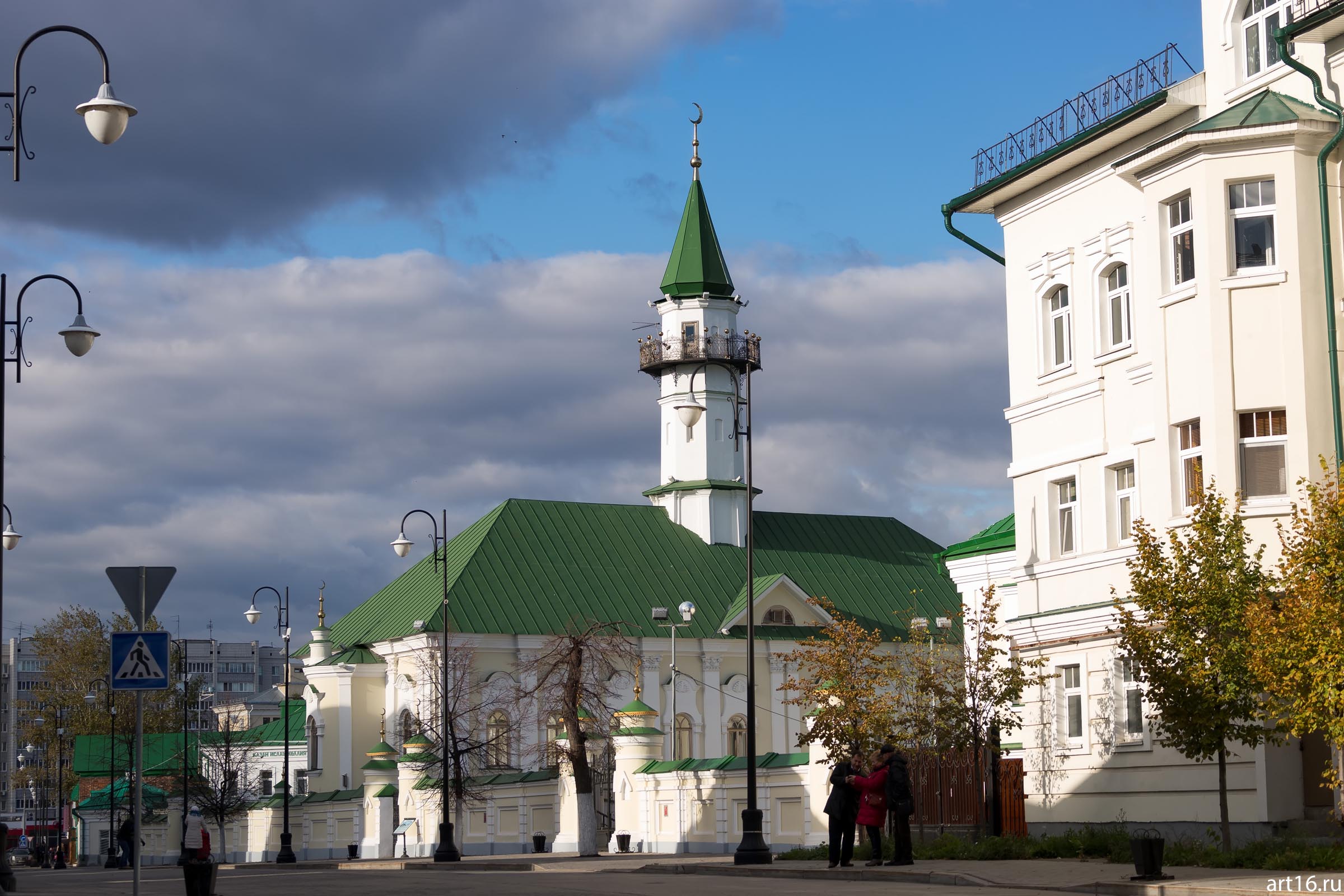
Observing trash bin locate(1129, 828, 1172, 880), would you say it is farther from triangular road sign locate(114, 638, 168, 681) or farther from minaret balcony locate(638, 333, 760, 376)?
minaret balcony locate(638, 333, 760, 376)

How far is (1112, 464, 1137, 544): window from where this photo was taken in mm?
29719

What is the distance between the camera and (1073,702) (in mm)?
30859

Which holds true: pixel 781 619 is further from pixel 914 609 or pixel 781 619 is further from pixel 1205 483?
pixel 1205 483

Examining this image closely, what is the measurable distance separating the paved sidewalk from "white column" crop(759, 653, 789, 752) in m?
40.9

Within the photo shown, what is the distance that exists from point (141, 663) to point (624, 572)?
54285mm

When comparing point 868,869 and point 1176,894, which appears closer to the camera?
point 1176,894

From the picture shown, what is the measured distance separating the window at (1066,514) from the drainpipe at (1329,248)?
6.22 m

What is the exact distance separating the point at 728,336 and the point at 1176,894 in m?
A: 59.7

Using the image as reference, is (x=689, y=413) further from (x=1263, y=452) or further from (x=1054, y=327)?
(x=1263, y=452)

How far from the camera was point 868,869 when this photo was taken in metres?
25.6

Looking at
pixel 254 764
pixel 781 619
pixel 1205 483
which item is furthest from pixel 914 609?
pixel 1205 483

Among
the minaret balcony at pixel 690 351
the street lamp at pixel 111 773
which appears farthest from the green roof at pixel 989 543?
the minaret balcony at pixel 690 351

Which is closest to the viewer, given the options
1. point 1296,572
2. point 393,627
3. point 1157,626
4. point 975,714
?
point 1296,572

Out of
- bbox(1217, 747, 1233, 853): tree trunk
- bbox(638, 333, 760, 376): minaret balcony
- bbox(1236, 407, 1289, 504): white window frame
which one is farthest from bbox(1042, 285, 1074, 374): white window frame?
bbox(638, 333, 760, 376): minaret balcony
